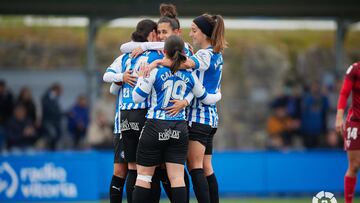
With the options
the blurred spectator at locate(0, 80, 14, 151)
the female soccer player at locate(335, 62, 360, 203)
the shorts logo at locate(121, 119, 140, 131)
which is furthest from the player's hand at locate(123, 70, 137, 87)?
the blurred spectator at locate(0, 80, 14, 151)

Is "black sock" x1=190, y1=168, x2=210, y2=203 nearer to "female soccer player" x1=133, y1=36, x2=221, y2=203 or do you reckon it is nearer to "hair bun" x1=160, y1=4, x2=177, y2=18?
"female soccer player" x1=133, y1=36, x2=221, y2=203

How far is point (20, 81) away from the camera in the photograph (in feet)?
63.6

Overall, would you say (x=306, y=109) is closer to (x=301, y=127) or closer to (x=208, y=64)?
(x=301, y=127)

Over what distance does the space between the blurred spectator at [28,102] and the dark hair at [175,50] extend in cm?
979

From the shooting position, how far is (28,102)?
18172mm

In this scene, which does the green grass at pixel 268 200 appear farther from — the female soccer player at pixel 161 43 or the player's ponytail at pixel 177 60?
the player's ponytail at pixel 177 60

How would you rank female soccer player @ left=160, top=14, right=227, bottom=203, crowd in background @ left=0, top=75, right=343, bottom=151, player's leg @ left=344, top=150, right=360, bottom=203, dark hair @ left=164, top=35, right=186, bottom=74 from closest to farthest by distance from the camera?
dark hair @ left=164, top=35, right=186, bottom=74 → female soccer player @ left=160, top=14, right=227, bottom=203 → player's leg @ left=344, top=150, right=360, bottom=203 → crowd in background @ left=0, top=75, right=343, bottom=151

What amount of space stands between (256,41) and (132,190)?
19.7 meters

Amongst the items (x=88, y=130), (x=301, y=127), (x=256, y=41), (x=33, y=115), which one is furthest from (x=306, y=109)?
(x=256, y=41)

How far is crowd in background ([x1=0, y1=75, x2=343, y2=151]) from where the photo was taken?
17.8 m

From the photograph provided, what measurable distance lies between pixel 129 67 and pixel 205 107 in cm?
95

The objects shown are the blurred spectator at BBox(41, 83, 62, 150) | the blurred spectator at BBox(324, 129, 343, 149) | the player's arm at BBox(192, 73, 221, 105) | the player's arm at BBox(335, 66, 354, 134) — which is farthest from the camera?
the blurred spectator at BBox(324, 129, 343, 149)

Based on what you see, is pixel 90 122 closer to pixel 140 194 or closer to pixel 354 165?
pixel 354 165

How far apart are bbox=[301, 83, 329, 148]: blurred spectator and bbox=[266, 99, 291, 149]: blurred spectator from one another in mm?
385
